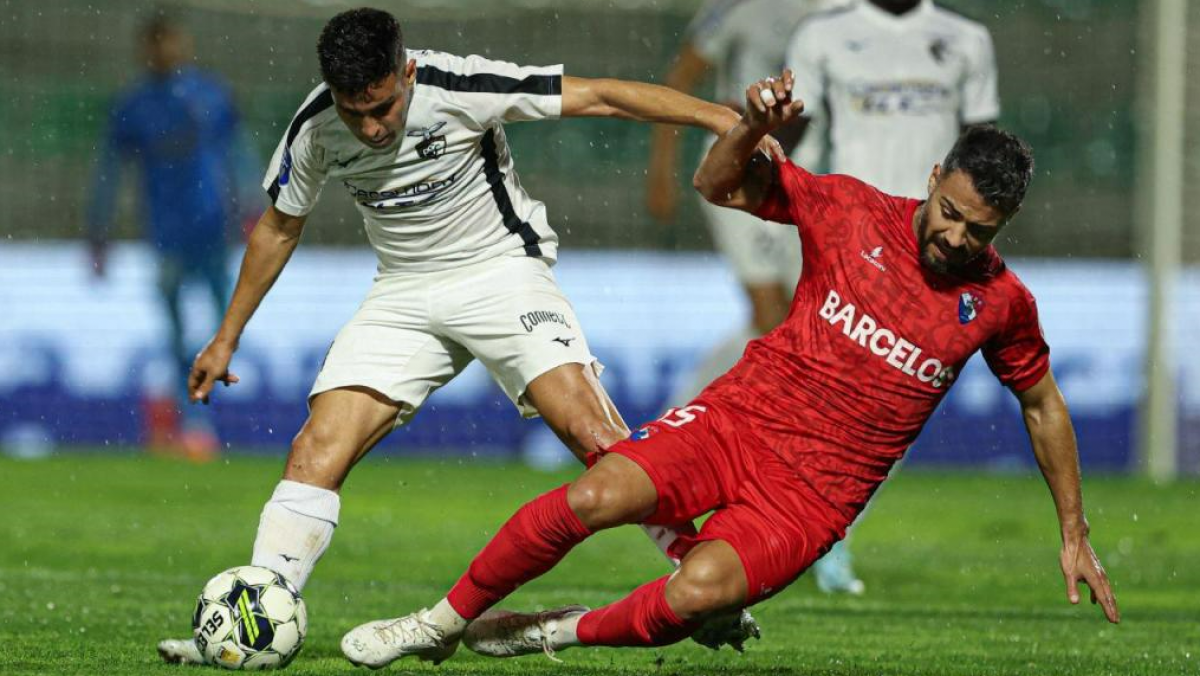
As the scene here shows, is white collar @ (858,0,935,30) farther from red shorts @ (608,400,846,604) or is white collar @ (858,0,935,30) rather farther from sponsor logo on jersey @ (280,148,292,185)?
red shorts @ (608,400,846,604)

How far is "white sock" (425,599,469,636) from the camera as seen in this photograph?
5.41 metres

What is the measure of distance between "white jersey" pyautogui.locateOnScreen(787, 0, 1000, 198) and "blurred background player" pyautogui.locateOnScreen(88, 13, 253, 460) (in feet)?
21.7

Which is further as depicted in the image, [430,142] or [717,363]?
[717,363]

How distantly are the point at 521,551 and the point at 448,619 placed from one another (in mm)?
358

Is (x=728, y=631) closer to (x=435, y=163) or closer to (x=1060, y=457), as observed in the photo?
(x=1060, y=457)

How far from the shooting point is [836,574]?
8.45m

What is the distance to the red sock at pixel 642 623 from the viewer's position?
5.05 meters

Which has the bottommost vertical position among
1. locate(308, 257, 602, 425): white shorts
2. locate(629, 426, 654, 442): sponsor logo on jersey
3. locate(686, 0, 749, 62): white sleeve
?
locate(629, 426, 654, 442): sponsor logo on jersey

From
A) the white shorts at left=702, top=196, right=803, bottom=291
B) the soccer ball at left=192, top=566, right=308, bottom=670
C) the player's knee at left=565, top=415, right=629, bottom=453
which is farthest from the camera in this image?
the white shorts at left=702, top=196, right=803, bottom=291

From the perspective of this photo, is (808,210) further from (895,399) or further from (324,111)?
(324,111)

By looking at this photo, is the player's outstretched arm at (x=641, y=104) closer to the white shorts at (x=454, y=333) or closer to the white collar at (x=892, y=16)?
the white shorts at (x=454, y=333)

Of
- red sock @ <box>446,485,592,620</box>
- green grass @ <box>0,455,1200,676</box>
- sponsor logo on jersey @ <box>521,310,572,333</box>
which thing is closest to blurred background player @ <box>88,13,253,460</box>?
green grass @ <box>0,455,1200,676</box>

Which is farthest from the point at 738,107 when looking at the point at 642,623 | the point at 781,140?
the point at 642,623

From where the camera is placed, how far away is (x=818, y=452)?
5.33 m
